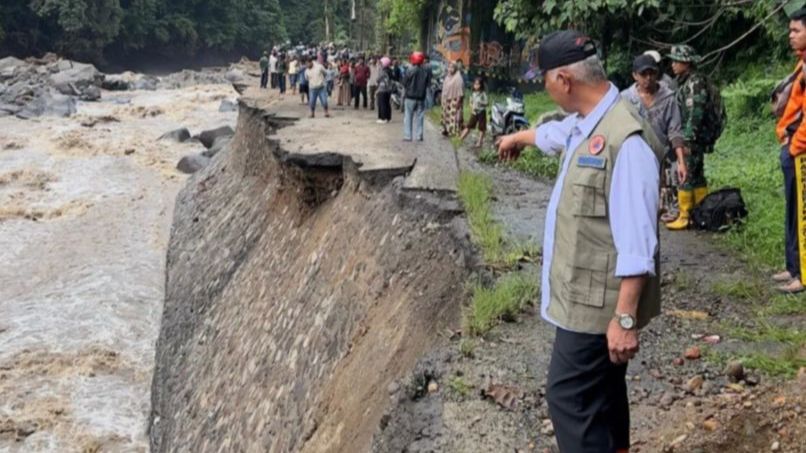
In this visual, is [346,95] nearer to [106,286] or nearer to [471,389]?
[106,286]

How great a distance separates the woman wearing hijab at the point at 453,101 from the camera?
523 inches

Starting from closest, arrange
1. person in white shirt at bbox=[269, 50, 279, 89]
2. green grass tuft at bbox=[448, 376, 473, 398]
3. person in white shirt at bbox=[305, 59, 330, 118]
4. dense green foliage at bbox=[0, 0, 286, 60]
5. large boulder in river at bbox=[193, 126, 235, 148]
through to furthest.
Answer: green grass tuft at bbox=[448, 376, 473, 398], person in white shirt at bbox=[305, 59, 330, 118], large boulder in river at bbox=[193, 126, 235, 148], person in white shirt at bbox=[269, 50, 279, 89], dense green foliage at bbox=[0, 0, 286, 60]

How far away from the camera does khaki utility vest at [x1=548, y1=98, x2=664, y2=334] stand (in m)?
2.80

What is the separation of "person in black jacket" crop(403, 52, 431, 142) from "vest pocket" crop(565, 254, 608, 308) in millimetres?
10063

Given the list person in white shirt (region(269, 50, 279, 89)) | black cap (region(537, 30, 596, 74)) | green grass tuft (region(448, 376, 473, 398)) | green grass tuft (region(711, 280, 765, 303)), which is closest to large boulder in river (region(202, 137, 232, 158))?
person in white shirt (region(269, 50, 279, 89))

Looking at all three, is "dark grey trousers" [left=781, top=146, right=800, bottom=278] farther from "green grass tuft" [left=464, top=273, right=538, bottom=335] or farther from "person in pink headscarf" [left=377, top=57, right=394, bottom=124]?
"person in pink headscarf" [left=377, top=57, right=394, bottom=124]

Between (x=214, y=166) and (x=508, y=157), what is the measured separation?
52.2 feet

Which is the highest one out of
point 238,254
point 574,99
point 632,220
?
point 574,99

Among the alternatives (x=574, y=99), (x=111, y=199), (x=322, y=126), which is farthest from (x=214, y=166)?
(x=574, y=99)

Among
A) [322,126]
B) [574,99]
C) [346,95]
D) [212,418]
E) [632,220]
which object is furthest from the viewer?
[346,95]

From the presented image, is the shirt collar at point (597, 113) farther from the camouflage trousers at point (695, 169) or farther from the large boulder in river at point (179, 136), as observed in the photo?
the large boulder in river at point (179, 136)

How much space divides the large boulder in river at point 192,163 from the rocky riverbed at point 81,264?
28 centimetres

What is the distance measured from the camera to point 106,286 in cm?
1353

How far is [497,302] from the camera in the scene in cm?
520
